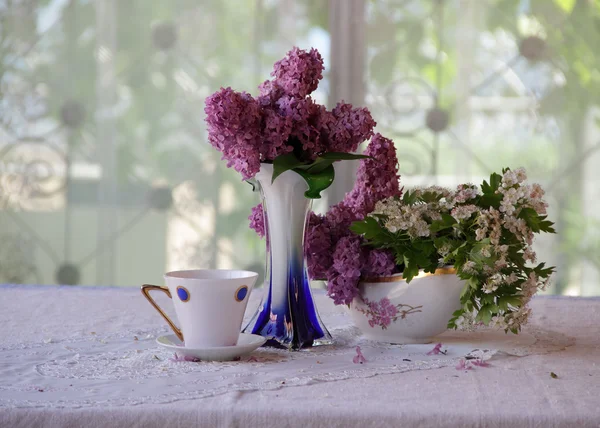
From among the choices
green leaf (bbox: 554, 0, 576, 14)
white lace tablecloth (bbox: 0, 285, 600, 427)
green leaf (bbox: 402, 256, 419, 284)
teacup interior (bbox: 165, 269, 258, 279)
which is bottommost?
white lace tablecloth (bbox: 0, 285, 600, 427)

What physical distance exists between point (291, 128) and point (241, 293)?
0.65ft

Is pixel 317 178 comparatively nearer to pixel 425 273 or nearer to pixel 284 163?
pixel 284 163

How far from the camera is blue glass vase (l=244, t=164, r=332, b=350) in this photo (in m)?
0.86

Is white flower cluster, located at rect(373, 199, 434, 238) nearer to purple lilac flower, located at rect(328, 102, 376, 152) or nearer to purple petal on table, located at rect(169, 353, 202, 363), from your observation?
purple lilac flower, located at rect(328, 102, 376, 152)

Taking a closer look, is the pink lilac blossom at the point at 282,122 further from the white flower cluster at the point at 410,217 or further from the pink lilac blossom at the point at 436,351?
the pink lilac blossom at the point at 436,351

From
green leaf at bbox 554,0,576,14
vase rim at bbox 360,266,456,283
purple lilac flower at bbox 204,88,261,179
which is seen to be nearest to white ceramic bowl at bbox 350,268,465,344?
vase rim at bbox 360,266,456,283

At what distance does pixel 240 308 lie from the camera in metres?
0.79

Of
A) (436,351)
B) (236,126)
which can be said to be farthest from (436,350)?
(236,126)

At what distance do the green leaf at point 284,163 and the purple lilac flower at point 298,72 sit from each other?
0.07m

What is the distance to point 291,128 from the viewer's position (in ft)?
2.73

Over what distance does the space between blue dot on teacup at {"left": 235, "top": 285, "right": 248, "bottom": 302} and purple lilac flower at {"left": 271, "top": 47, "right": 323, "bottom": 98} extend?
232 mm

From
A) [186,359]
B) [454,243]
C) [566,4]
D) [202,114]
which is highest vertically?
[566,4]

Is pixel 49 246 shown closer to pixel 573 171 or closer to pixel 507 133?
pixel 507 133

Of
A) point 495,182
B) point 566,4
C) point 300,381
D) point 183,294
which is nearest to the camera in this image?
point 300,381
